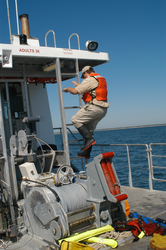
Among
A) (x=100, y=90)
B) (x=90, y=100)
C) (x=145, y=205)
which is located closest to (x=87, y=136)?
(x=90, y=100)

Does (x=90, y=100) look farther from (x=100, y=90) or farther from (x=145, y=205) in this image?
(x=145, y=205)

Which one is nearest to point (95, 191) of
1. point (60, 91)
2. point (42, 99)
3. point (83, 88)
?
point (83, 88)

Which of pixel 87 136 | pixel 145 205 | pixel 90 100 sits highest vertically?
pixel 90 100

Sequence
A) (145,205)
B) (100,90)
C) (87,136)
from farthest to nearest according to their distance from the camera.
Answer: (145,205), (87,136), (100,90)

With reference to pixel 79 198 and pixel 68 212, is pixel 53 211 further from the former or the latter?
pixel 79 198

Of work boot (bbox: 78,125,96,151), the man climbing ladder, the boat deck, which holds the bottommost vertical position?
the boat deck

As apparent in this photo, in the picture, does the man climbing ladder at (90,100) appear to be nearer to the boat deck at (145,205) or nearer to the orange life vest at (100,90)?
the orange life vest at (100,90)

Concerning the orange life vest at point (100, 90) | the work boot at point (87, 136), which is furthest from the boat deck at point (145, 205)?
the orange life vest at point (100, 90)

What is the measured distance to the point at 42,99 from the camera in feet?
24.2

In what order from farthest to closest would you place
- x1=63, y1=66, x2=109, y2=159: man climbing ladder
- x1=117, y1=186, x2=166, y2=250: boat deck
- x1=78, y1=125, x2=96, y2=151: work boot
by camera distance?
1. x1=78, y1=125, x2=96, y2=151: work boot
2. x1=63, y1=66, x2=109, y2=159: man climbing ladder
3. x1=117, y1=186, x2=166, y2=250: boat deck

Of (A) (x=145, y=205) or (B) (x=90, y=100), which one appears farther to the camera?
(A) (x=145, y=205)

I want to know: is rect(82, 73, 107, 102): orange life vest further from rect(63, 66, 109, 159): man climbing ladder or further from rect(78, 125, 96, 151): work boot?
rect(78, 125, 96, 151): work boot

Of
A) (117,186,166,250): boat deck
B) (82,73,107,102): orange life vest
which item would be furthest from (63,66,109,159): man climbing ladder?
(117,186,166,250): boat deck

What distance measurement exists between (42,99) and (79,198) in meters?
4.13
